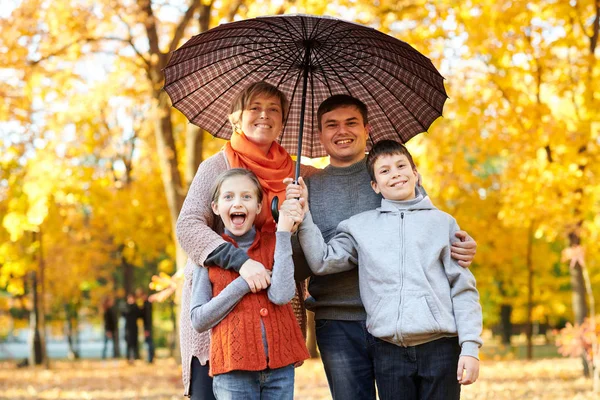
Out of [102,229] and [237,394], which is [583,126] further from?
[102,229]

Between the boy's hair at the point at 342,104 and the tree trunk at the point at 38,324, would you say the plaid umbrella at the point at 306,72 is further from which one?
the tree trunk at the point at 38,324

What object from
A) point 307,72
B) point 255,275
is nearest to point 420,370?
point 255,275

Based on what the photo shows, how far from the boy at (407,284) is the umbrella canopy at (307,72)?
53cm

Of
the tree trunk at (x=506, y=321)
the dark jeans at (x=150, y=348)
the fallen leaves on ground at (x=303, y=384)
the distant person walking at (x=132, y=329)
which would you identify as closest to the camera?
the fallen leaves on ground at (x=303, y=384)

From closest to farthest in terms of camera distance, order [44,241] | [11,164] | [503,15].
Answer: [503,15], [11,164], [44,241]

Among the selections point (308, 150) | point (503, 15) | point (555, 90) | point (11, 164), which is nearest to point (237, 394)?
point (308, 150)

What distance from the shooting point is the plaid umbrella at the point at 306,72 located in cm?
333

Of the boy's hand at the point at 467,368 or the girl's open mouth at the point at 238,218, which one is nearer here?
the boy's hand at the point at 467,368

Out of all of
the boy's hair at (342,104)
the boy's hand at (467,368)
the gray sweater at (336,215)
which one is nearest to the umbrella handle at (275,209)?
the gray sweater at (336,215)

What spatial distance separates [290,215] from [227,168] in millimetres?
469

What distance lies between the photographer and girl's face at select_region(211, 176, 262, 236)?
3.03 m

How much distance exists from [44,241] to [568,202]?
1432 centimetres

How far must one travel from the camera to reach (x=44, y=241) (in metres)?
19.0

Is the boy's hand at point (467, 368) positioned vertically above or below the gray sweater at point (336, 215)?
below
